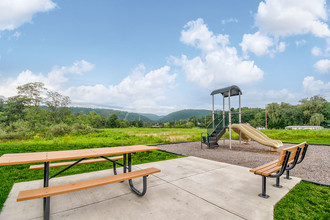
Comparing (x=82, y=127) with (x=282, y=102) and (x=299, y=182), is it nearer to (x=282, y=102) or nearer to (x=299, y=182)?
(x=299, y=182)

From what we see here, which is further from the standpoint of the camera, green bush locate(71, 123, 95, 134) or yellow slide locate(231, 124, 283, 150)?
green bush locate(71, 123, 95, 134)

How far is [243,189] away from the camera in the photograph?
3.42m

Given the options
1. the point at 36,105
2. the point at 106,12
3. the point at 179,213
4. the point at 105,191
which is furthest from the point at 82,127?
the point at 179,213

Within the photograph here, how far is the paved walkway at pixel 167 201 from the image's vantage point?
2.45 metres

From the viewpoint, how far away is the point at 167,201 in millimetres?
2865

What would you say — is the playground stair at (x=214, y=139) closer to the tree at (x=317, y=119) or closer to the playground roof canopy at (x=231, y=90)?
the playground roof canopy at (x=231, y=90)

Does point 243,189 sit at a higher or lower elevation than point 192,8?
lower

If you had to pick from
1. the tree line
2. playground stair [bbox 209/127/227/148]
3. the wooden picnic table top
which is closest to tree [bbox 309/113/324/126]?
the tree line

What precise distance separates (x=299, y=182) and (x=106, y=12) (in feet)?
54.3

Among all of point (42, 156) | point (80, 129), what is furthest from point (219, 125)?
point (80, 129)

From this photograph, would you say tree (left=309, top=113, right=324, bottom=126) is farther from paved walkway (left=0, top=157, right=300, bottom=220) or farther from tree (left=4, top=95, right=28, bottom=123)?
tree (left=4, top=95, right=28, bottom=123)

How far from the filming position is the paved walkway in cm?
245

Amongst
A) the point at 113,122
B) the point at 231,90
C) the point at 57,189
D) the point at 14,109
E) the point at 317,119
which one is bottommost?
the point at 113,122

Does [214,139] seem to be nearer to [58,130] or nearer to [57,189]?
[57,189]
